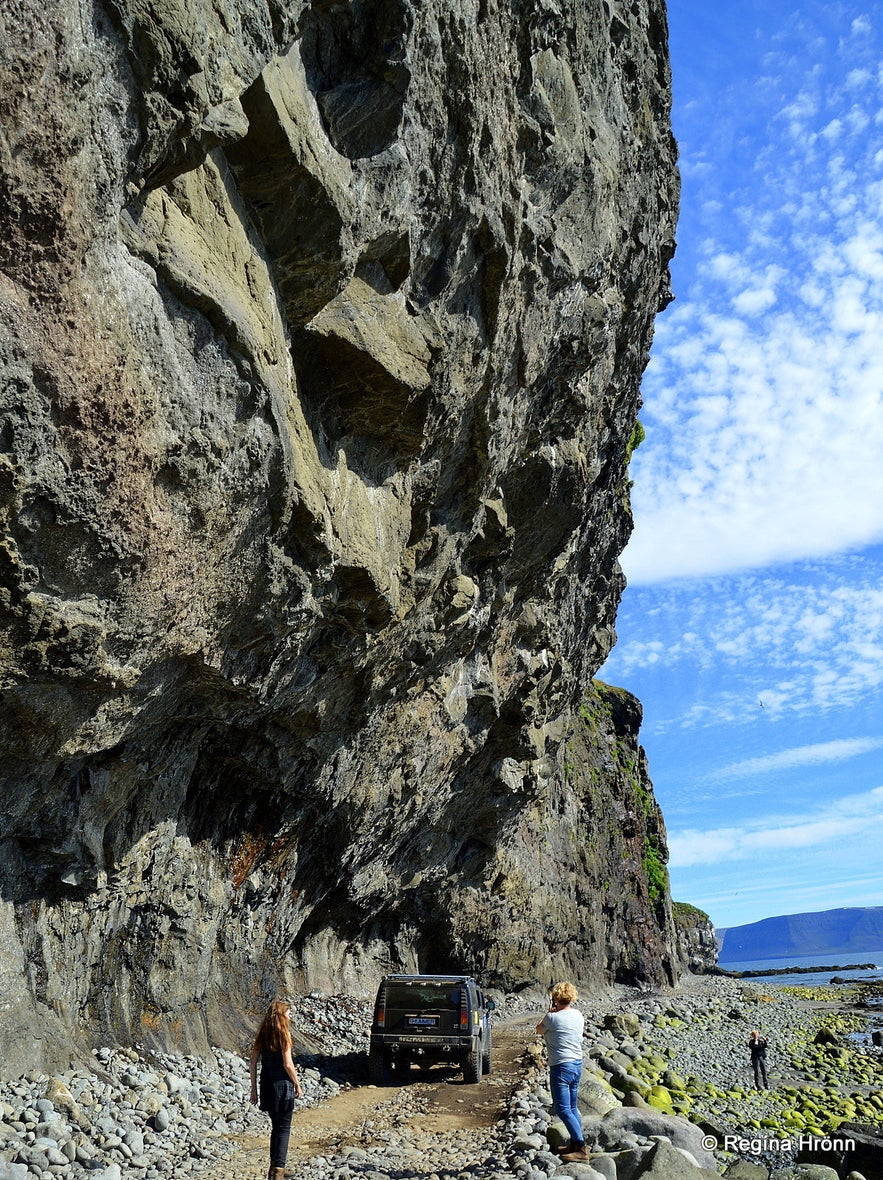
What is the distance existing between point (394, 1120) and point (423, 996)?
3.57m

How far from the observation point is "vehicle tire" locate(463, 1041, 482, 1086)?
638 inches

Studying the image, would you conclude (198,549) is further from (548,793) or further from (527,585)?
(548,793)

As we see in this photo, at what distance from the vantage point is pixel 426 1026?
646 inches

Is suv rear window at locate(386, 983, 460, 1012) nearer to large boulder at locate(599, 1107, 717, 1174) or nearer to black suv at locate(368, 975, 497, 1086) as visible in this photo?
black suv at locate(368, 975, 497, 1086)

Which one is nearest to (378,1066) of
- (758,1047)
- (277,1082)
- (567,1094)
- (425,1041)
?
(425,1041)

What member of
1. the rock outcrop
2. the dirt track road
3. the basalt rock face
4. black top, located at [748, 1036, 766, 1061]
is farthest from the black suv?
the rock outcrop

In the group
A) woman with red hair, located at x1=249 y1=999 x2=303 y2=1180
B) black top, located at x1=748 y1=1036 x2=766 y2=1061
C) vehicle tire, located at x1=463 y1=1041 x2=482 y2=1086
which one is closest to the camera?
woman with red hair, located at x1=249 y1=999 x2=303 y2=1180

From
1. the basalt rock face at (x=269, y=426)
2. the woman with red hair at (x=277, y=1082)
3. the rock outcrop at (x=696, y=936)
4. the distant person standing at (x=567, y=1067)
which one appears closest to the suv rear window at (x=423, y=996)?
the basalt rock face at (x=269, y=426)

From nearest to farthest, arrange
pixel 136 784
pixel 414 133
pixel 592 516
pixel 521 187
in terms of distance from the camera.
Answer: pixel 414 133 → pixel 136 784 → pixel 521 187 → pixel 592 516

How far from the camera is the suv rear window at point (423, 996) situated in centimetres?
1652

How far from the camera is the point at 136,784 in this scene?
14242mm

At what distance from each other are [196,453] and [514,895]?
3386 centimetres

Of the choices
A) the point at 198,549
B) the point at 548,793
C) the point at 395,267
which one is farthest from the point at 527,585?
the point at 548,793

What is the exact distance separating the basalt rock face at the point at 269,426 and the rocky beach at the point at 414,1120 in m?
1.22
